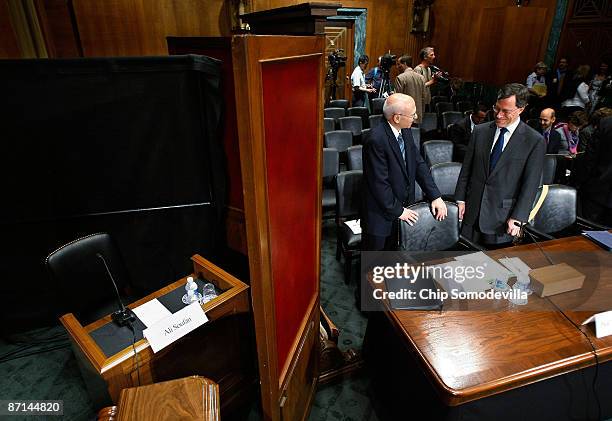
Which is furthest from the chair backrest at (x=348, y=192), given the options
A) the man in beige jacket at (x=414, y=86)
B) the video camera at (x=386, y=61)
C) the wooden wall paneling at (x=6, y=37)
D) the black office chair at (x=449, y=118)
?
the video camera at (x=386, y=61)

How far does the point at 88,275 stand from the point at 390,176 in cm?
192

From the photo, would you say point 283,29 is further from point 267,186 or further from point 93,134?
point 93,134

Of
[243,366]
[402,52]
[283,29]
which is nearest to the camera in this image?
[283,29]

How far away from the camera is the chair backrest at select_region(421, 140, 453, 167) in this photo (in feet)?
13.4

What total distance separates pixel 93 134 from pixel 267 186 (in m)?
1.83

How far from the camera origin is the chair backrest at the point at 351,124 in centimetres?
552

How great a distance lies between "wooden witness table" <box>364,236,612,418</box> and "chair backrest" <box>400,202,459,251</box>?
731 millimetres


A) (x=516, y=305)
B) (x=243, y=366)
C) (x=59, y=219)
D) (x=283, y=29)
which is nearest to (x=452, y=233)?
(x=516, y=305)

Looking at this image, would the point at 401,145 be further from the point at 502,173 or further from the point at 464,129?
the point at 464,129

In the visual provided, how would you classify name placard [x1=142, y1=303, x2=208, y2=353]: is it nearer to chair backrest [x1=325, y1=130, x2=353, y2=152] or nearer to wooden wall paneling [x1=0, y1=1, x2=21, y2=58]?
chair backrest [x1=325, y1=130, x2=353, y2=152]

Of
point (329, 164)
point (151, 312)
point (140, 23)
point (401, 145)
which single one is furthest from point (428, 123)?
point (151, 312)

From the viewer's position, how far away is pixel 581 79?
6480 mm

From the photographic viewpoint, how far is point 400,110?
239 centimetres

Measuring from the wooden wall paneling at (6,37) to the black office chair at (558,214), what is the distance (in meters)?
5.67
